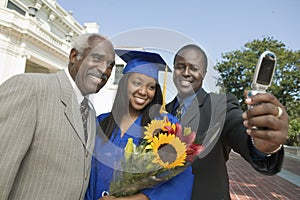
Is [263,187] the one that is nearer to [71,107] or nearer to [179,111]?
[179,111]

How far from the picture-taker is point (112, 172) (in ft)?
3.80

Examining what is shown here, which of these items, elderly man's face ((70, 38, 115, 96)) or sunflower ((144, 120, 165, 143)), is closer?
sunflower ((144, 120, 165, 143))

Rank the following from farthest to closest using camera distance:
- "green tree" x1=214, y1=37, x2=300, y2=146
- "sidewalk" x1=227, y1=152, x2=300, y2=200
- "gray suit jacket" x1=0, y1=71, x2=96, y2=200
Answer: "green tree" x1=214, y1=37, x2=300, y2=146
"sidewalk" x1=227, y1=152, x2=300, y2=200
"gray suit jacket" x1=0, y1=71, x2=96, y2=200

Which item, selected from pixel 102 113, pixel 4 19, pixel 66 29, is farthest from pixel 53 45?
pixel 102 113

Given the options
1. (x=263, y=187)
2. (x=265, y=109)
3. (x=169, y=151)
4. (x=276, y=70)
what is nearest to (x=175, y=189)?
(x=169, y=151)

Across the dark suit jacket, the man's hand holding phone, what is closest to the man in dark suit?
the dark suit jacket

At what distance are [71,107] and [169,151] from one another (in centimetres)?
54

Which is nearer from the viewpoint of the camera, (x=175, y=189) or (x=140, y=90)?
(x=175, y=189)

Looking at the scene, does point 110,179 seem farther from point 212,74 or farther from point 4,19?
point 4,19

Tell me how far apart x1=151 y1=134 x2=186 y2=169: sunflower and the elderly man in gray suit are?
0.38 meters

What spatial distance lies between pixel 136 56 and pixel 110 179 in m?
0.72

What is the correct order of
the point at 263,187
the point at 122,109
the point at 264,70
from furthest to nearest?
the point at 263,187
the point at 122,109
the point at 264,70

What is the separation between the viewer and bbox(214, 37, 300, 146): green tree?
15.2 m

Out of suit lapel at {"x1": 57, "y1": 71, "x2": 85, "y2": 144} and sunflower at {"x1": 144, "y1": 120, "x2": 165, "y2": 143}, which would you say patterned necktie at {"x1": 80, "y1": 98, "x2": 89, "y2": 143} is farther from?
sunflower at {"x1": 144, "y1": 120, "x2": 165, "y2": 143}
